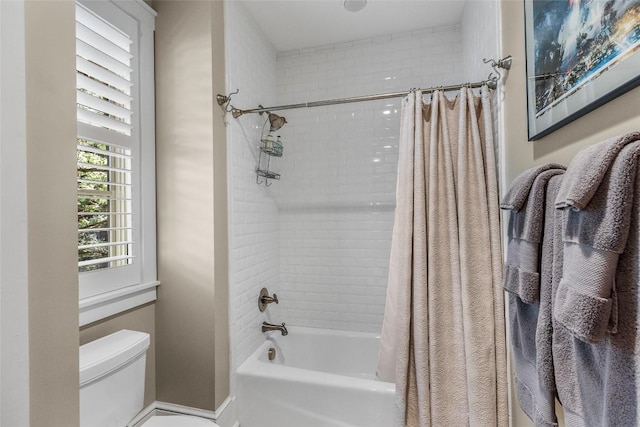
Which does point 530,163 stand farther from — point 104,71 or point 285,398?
point 104,71

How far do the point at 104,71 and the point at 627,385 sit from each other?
1.93 m

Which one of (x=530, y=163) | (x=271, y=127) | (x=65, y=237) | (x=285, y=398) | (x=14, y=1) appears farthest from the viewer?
(x=271, y=127)

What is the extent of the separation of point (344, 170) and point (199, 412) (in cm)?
178

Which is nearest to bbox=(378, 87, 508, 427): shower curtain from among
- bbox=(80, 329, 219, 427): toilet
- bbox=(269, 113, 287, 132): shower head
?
bbox=(80, 329, 219, 427): toilet

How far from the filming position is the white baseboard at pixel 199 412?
155 cm

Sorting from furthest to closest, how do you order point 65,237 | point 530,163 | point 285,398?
1. point 285,398
2. point 530,163
3. point 65,237

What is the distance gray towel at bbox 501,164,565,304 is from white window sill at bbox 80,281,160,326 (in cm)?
158

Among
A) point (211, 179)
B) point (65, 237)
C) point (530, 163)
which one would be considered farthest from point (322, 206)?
point (65, 237)

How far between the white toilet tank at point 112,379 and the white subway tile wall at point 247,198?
0.50 metres

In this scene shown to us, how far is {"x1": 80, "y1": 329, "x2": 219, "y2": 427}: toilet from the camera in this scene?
1.08 meters

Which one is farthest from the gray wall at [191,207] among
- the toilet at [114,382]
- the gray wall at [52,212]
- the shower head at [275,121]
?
the gray wall at [52,212]

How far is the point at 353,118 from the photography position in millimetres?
2311

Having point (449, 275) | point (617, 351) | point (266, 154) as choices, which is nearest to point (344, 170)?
point (266, 154)

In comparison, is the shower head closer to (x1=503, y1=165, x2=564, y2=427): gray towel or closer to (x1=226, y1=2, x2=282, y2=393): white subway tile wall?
(x1=226, y1=2, x2=282, y2=393): white subway tile wall
